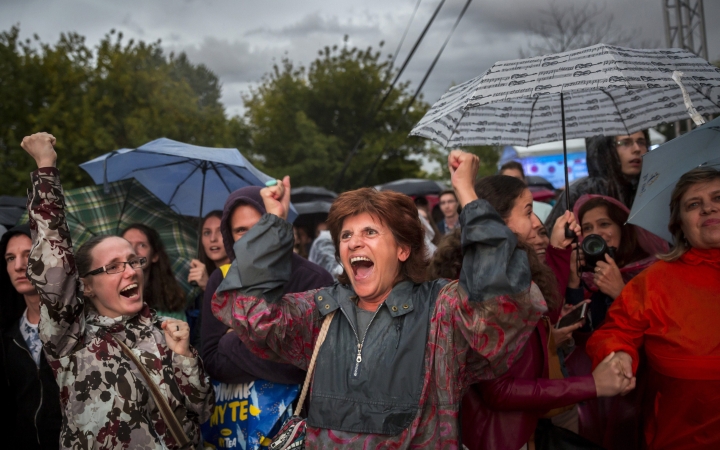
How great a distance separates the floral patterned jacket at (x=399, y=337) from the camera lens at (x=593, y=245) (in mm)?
1189

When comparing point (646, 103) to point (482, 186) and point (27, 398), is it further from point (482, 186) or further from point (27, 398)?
point (27, 398)

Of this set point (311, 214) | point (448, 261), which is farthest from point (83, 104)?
point (448, 261)

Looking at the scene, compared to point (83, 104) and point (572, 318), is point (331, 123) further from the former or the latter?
point (572, 318)

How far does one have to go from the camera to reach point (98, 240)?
2.95m

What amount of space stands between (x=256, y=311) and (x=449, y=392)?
2.31 feet

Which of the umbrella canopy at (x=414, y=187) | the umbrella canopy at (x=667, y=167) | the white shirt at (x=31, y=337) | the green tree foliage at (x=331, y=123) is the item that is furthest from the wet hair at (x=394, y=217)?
the green tree foliage at (x=331, y=123)

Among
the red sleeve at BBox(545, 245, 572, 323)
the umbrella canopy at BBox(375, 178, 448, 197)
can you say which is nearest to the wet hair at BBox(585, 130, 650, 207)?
the red sleeve at BBox(545, 245, 572, 323)

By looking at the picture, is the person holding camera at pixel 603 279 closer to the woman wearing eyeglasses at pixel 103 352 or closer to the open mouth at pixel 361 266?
the open mouth at pixel 361 266

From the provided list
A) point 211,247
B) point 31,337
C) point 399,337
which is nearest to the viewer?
point 399,337

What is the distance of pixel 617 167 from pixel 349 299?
2.89 meters

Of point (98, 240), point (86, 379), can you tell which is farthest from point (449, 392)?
point (98, 240)

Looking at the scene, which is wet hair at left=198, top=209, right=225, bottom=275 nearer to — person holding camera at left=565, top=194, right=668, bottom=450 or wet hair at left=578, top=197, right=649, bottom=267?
person holding camera at left=565, top=194, right=668, bottom=450

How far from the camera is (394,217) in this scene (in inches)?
90.4

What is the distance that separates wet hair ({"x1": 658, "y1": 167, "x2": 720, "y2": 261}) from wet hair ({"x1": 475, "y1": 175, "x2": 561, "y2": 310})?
0.56m
